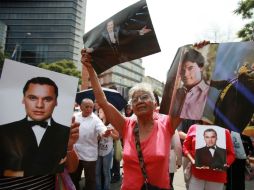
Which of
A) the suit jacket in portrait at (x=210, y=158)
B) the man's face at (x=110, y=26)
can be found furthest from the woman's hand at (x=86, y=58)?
the suit jacket in portrait at (x=210, y=158)

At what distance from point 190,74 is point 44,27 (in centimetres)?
11226

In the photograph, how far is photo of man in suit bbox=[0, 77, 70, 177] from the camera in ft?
6.41

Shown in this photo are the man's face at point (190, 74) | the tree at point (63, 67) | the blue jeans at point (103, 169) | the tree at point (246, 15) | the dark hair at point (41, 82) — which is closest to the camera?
the dark hair at point (41, 82)

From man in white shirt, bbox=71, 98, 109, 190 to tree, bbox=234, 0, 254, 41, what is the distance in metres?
16.3

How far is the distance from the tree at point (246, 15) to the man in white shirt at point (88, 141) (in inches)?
640

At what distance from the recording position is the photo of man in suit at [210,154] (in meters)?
4.32

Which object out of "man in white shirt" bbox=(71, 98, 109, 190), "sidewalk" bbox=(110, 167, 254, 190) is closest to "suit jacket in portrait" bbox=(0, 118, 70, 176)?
"man in white shirt" bbox=(71, 98, 109, 190)

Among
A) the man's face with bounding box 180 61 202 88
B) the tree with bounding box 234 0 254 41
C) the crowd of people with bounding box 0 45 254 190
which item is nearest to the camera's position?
the crowd of people with bounding box 0 45 254 190

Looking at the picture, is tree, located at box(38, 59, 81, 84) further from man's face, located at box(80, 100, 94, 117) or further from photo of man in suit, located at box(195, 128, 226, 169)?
photo of man in suit, located at box(195, 128, 226, 169)

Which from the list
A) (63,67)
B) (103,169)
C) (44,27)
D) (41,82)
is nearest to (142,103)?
(41,82)

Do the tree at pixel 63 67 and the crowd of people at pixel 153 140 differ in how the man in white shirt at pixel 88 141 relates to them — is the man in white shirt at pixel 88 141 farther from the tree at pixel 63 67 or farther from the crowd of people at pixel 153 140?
the tree at pixel 63 67

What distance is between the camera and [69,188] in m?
2.44

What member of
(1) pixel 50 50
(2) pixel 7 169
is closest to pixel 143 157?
(2) pixel 7 169

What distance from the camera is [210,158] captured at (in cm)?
435
